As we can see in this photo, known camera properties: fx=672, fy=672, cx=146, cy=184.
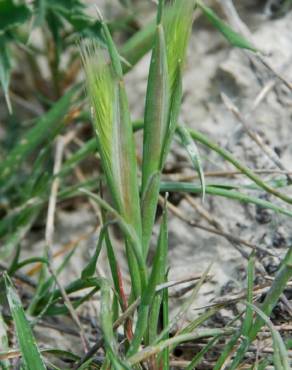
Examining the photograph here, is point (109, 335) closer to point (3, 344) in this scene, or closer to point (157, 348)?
point (157, 348)

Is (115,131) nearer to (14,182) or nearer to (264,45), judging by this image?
(14,182)

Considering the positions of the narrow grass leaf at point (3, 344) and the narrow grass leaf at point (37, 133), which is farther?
the narrow grass leaf at point (37, 133)

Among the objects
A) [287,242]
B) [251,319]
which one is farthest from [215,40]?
[251,319]

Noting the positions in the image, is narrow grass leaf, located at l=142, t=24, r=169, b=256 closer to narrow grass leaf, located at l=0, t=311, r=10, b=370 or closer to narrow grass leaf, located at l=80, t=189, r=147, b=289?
narrow grass leaf, located at l=80, t=189, r=147, b=289

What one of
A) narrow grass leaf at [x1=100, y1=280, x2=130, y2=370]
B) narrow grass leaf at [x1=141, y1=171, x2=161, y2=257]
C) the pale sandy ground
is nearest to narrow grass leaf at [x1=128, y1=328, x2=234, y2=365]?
narrow grass leaf at [x1=100, y1=280, x2=130, y2=370]

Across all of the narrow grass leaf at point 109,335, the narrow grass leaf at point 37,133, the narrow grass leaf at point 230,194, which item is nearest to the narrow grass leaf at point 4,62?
the narrow grass leaf at point 37,133

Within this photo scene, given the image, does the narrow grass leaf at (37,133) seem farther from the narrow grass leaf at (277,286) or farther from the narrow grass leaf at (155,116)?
the narrow grass leaf at (277,286)

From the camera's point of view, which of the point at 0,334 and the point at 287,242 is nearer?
the point at 0,334
